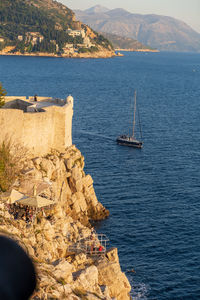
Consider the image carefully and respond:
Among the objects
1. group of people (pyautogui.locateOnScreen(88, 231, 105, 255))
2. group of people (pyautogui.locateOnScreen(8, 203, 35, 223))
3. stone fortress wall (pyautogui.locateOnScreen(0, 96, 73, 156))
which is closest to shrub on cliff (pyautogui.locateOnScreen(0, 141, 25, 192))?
stone fortress wall (pyautogui.locateOnScreen(0, 96, 73, 156))

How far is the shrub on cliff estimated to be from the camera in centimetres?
2569

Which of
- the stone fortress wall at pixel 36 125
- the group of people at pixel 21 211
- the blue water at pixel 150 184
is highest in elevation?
the stone fortress wall at pixel 36 125

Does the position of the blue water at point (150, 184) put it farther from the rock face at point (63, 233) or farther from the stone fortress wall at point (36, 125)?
the stone fortress wall at point (36, 125)

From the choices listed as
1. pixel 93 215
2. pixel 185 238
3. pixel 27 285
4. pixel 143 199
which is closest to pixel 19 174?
pixel 93 215

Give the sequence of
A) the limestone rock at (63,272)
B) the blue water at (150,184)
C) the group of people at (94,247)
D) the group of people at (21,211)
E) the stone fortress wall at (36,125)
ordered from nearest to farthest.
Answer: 1. the limestone rock at (63,272)
2. the group of people at (21,211)
3. the group of people at (94,247)
4. the stone fortress wall at (36,125)
5. the blue water at (150,184)

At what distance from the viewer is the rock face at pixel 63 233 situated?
54.0 ft

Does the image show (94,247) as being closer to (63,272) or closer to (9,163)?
(9,163)

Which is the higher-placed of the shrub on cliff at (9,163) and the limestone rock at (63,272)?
the shrub on cliff at (9,163)

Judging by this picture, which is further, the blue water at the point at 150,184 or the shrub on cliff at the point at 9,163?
the blue water at the point at 150,184

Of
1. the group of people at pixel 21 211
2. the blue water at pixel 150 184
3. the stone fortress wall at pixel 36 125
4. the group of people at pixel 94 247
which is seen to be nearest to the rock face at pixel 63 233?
the group of people at pixel 94 247

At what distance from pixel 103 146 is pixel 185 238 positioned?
28.6m

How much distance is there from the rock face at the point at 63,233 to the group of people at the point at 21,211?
47 centimetres

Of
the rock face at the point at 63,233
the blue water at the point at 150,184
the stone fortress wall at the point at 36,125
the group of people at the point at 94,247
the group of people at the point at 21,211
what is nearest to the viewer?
the rock face at the point at 63,233

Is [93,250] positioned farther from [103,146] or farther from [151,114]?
[151,114]
